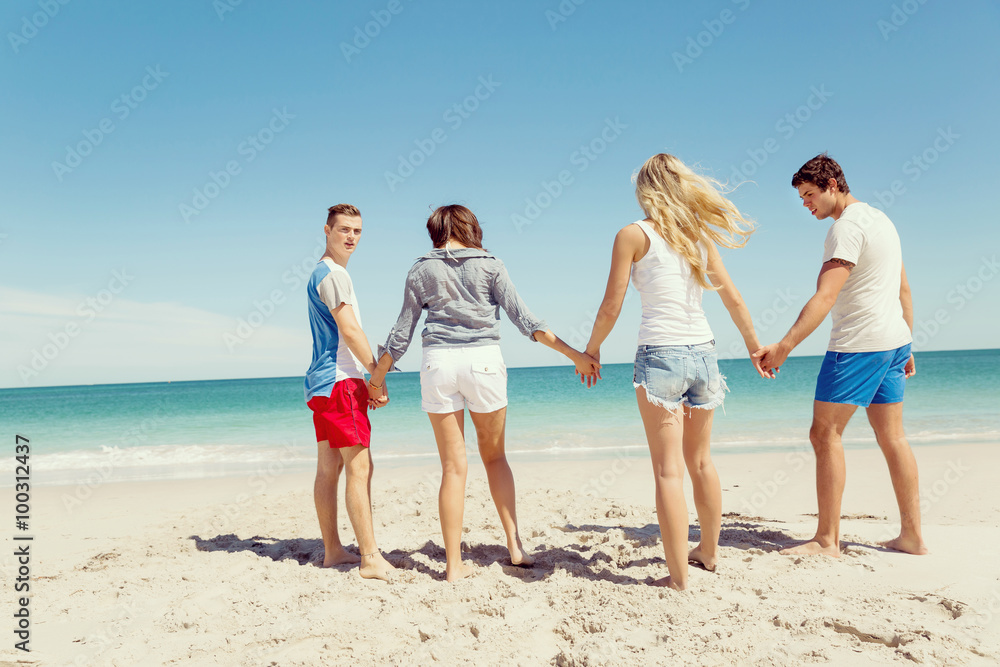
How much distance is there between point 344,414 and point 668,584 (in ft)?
6.53

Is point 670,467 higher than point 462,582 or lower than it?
higher

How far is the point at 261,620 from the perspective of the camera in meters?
2.64

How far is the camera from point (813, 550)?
3242 mm

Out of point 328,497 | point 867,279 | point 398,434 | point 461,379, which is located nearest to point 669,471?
point 461,379

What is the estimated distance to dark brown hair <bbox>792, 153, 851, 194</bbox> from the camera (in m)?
3.29

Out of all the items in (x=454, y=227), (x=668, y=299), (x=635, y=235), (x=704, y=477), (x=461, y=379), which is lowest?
(x=704, y=477)

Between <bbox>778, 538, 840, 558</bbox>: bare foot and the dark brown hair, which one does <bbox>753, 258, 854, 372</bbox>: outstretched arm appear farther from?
<bbox>778, 538, 840, 558</bbox>: bare foot

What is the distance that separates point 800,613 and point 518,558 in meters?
1.49

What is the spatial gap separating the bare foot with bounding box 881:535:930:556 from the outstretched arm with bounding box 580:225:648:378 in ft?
7.38

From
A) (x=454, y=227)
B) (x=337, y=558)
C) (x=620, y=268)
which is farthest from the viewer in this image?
(x=337, y=558)

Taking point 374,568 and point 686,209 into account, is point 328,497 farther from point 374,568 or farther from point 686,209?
point 686,209

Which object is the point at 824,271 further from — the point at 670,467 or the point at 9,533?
the point at 9,533

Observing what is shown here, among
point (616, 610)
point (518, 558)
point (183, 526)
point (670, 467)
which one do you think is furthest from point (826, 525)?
point (183, 526)

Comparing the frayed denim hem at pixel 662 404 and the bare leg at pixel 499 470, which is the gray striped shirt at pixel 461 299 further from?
the frayed denim hem at pixel 662 404
